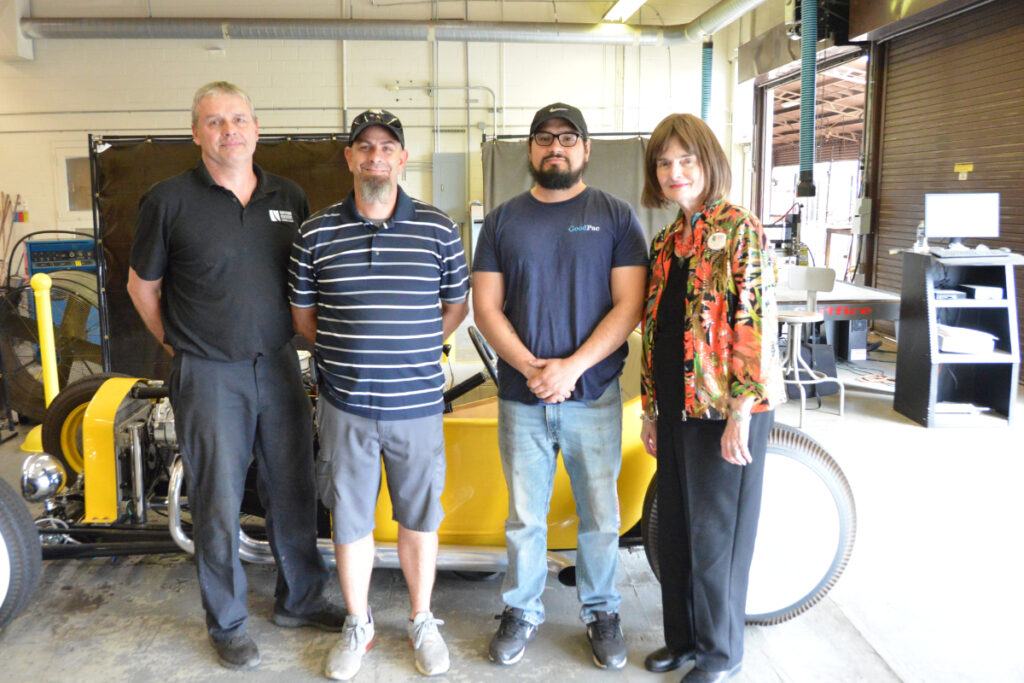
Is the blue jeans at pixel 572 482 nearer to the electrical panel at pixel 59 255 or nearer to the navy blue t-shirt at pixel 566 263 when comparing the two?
the navy blue t-shirt at pixel 566 263

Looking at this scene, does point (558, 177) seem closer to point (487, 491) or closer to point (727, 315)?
point (727, 315)

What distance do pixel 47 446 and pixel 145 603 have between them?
3.70 feet

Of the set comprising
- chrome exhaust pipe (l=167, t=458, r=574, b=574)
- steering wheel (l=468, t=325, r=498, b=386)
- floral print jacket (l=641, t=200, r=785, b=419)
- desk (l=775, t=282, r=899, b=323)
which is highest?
floral print jacket (l=641, t=200, r=785, b=419)

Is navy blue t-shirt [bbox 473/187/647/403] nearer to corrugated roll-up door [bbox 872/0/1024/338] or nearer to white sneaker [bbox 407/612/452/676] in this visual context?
white sneaker [bbox 407/612/452/676]

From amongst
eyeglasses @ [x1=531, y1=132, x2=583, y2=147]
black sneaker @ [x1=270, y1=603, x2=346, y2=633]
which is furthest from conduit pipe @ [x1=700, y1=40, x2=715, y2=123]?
black sneaker @ [x1=270, y1=603, x2=346, y2=633]

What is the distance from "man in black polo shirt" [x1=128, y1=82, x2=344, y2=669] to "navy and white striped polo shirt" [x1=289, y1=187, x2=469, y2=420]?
17 centimetres

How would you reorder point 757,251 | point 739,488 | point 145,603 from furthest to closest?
1. point 145,603
2. point 739,488
3. point 757,251

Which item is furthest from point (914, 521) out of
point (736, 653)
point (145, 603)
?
point (145, 603)

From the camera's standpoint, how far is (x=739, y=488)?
216 centimetres

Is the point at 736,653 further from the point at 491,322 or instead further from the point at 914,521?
the point at 914,521

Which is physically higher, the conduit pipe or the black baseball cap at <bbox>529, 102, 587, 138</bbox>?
the conduit pipe

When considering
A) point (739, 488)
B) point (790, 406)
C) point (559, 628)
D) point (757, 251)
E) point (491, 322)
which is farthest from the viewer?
point (790, 406)

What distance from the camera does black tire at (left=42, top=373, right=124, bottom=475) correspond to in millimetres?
3566

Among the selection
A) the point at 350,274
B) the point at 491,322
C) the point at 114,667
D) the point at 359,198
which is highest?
the point at 359,198
